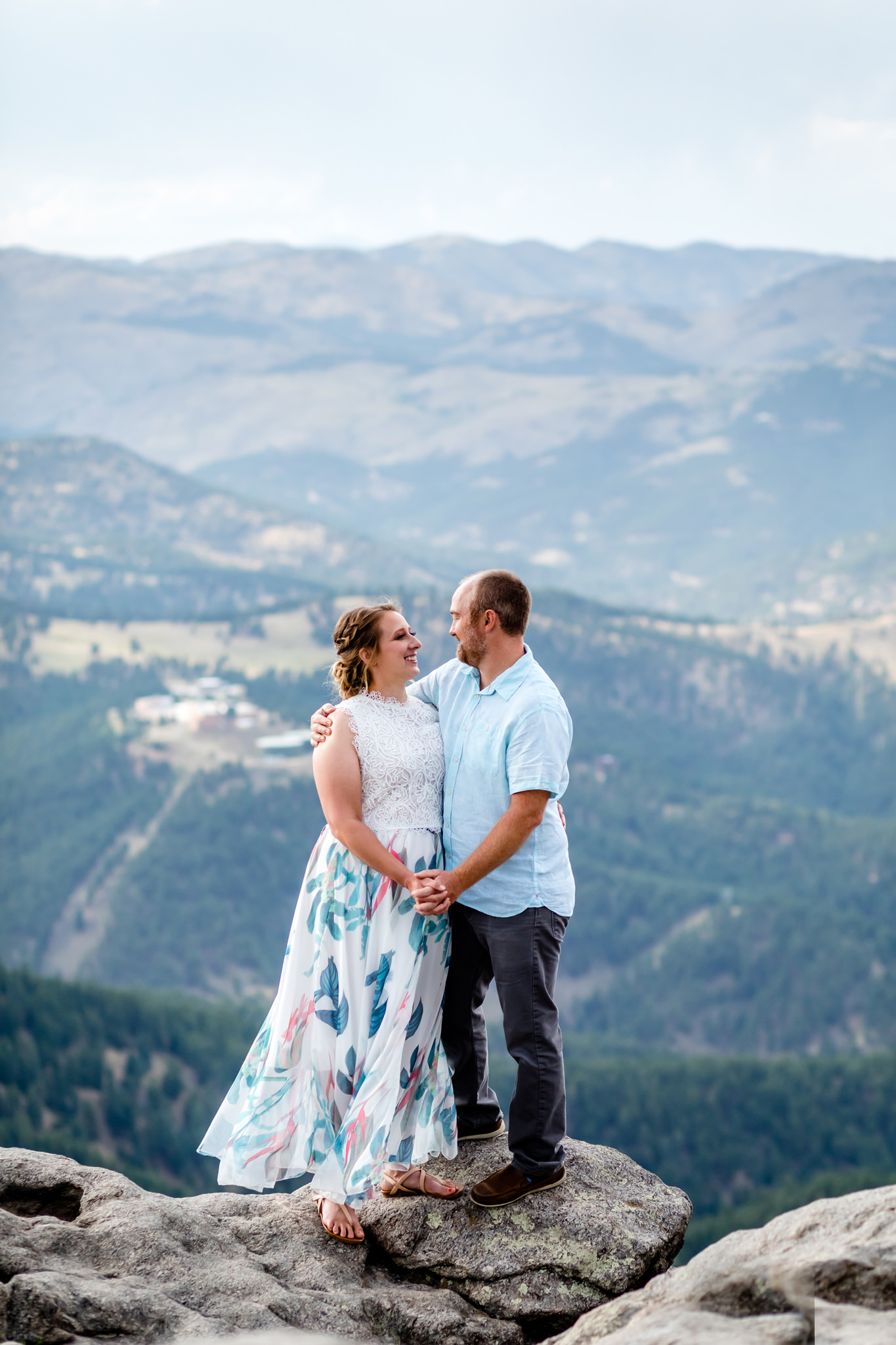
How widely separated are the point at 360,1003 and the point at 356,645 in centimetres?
208

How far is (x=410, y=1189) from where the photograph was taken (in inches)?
304

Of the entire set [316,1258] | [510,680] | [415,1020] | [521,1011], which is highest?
[510,680]

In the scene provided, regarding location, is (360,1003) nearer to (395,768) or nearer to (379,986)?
(379,986)

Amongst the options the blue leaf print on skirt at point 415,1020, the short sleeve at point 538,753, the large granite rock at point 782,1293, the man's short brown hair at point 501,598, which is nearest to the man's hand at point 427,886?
the short sleeve at point 538,753

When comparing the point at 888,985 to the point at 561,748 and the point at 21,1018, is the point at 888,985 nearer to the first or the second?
the point at 21,1018

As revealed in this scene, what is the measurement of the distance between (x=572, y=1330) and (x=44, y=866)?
187 meters

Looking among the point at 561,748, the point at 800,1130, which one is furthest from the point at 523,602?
the point at 800,1130

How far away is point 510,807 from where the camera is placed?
→ 691 centimetres

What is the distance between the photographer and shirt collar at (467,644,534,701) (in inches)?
282

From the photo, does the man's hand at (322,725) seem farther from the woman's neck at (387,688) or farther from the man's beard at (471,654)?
the man's beard at (471,654)

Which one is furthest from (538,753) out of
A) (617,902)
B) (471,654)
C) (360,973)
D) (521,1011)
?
(617,902)

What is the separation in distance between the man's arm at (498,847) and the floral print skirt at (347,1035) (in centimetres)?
34

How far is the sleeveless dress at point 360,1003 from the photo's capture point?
23.6 ft

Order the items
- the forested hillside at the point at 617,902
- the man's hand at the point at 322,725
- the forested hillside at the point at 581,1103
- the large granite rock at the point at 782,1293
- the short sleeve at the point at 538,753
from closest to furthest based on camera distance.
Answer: the large granite rock at the point at 782,1293
the short sleeve at the point at 538,753
the man's hand at the point at 322,725
the forested hillside at the point at 581,1103
the forested hillside at the point at 617,902
